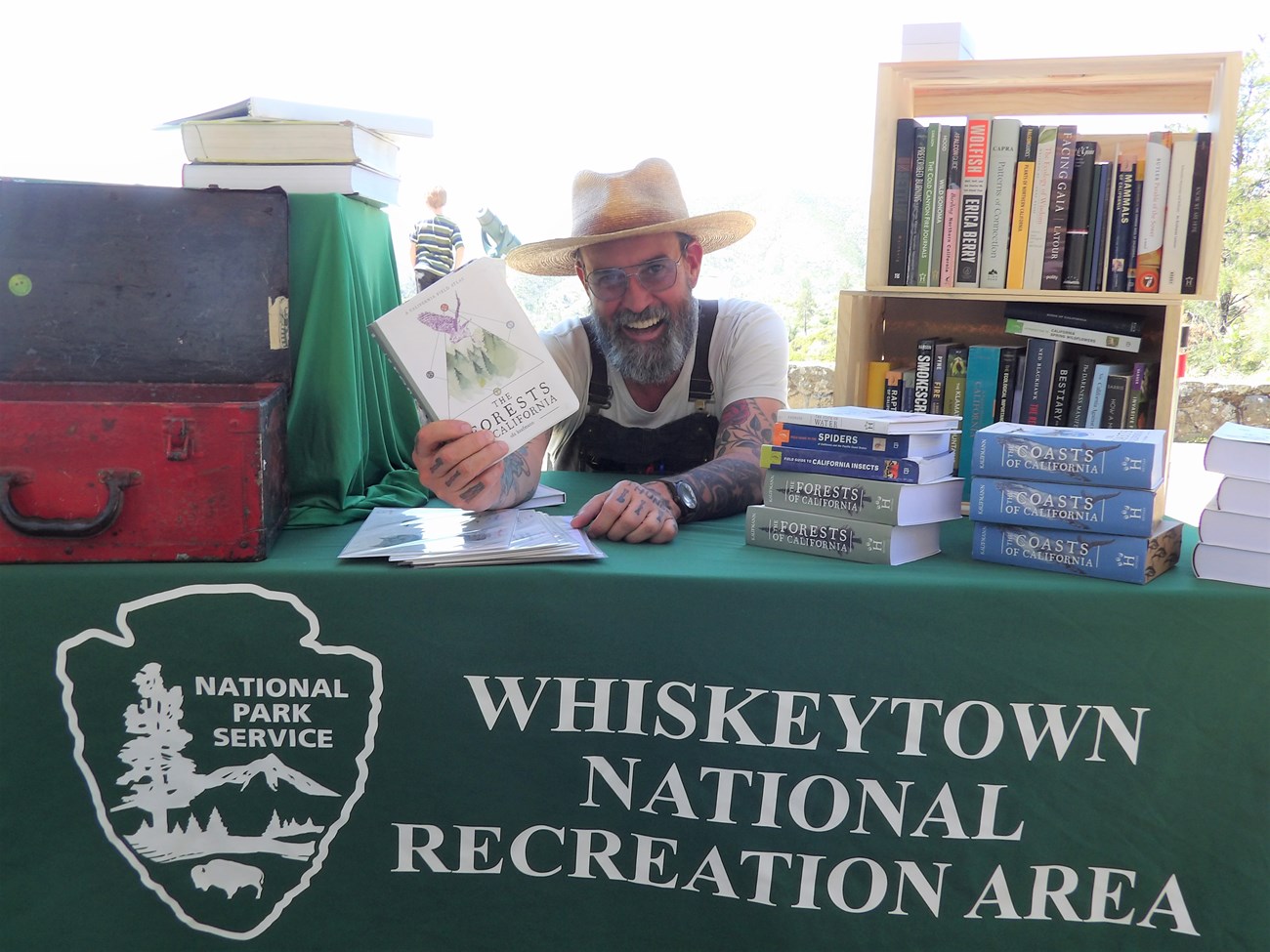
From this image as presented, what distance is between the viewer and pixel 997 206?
193cm

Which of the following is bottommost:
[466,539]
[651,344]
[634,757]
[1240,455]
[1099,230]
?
[634,757]

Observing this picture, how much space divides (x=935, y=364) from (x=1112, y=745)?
0.98 metres

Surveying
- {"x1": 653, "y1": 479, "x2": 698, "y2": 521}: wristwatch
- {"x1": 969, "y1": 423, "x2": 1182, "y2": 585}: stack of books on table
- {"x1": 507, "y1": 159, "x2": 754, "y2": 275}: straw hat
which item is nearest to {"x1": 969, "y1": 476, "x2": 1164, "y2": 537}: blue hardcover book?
{"x1": 969, "y1": 423, "x2": 1182, "y2": 585}: stack of books on table

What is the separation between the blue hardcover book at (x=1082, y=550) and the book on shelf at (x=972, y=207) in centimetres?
70

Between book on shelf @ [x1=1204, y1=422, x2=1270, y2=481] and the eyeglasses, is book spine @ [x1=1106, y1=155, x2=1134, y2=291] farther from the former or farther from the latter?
the eyeglasses

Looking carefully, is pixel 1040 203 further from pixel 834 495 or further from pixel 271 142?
pixel 271 142

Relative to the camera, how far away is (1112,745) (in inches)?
52.6

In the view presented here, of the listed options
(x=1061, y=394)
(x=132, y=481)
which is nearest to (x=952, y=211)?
(x=1061, y=394)

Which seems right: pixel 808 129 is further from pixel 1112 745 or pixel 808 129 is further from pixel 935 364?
pixel 1112 745

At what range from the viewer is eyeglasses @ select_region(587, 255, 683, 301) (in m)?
2.16

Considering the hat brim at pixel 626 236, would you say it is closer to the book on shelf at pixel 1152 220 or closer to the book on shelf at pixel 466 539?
the book on shelf at pixel 466 539

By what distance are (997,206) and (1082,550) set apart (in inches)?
34.3

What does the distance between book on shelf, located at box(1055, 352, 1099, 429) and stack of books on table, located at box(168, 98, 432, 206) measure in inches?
61.1

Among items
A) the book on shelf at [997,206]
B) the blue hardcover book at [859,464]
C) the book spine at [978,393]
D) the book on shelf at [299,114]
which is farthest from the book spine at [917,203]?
the book on shelf at [299,114]
